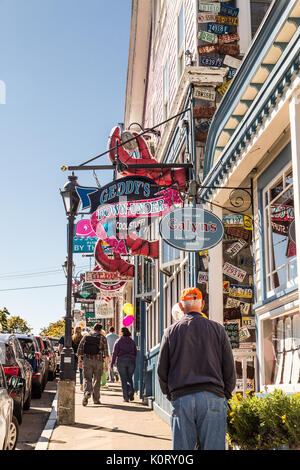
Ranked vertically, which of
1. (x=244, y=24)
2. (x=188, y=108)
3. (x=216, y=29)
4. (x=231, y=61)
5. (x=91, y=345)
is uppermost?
(x=244, y=24)

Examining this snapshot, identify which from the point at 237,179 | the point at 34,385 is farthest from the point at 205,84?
the point at 34,385

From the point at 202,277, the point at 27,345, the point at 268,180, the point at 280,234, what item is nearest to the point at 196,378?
the point at 280,234

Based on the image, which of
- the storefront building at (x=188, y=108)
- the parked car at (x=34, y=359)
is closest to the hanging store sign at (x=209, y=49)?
the storefront building at (x=188, y=108)

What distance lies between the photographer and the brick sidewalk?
8.77m

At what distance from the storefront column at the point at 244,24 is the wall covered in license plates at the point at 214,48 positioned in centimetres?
8

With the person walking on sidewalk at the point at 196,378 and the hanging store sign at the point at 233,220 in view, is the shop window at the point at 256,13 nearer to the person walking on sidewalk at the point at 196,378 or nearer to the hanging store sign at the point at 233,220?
the hanging store sign at the point at 233,220

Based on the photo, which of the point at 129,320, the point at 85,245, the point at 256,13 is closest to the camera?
the point at 256,13

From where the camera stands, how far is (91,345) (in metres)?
14.3

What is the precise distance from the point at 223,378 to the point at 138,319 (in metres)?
13.9

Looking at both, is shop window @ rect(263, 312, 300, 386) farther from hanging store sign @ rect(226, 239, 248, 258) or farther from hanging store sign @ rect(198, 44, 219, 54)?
hanging store sign @ rect(198, 44, 219, 54)

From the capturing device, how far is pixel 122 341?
1564 centimetres

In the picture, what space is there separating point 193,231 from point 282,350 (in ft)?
6.25

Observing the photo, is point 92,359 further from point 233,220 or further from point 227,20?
point 227,20

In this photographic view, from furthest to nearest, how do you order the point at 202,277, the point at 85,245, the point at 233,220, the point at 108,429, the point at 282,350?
the point at 85,245 → the point at 108,429 → the point at 202,277 → the point at 233,220 → the point at 282,350
